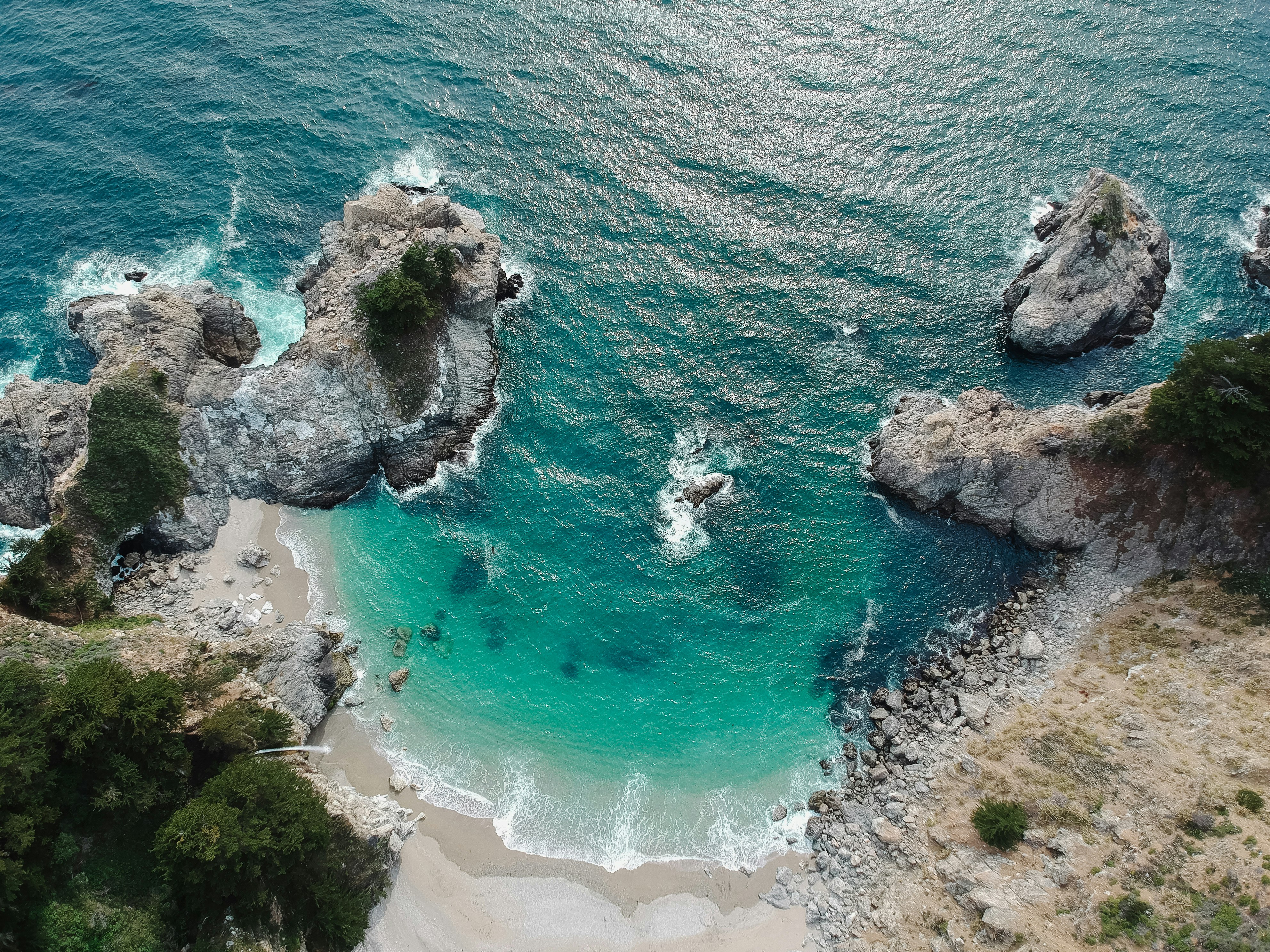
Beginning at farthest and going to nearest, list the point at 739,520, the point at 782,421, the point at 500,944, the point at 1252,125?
the point at 1252,125 < the point at 782,421 < the point at 739,520 < the point at 500,944

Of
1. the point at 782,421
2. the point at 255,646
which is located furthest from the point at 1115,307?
the point at 255,646

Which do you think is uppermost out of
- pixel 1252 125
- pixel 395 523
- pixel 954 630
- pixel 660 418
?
pixel 1252 125

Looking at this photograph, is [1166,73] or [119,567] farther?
[1166,73]

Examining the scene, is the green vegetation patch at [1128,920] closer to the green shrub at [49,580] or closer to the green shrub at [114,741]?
the green shrub at [114,741]

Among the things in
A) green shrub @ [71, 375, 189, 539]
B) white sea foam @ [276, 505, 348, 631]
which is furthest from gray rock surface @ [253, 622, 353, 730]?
green shrub @ [71, 375, 189, 539]

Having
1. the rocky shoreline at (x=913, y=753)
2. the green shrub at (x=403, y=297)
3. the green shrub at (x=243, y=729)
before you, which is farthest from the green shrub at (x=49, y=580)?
the rocky shoreline at (x=913, y=753)

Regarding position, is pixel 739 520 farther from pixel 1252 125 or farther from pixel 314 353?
pixel 1252 125
